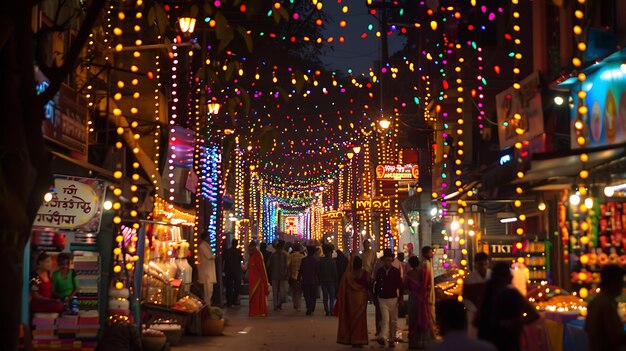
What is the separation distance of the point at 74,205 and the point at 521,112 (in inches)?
373

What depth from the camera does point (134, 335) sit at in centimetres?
1478

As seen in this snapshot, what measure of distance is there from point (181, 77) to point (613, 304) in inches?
897

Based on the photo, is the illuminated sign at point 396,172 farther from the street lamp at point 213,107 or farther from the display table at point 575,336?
the display table at point 575,336

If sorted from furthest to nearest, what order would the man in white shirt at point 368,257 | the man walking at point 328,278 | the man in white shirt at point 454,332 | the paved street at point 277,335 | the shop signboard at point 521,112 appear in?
the man walking at point 328,278 → the man in white shirt at point 368,257 → the shop signboard at point 521,112 → the paved street at point 277,335 → the man in white shirt at point 454,332

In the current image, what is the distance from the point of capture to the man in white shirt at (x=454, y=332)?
645cm

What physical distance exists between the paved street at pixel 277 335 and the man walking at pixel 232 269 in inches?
109

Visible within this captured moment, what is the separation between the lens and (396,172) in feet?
124

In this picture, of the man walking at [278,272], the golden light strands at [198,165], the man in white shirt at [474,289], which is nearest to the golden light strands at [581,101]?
the man in white shirt at [474,289]

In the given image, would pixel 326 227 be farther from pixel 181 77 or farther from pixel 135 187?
pixel 135 187

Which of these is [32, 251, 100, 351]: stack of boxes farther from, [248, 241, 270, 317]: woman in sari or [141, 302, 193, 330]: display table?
[248, 241, 270, 317]: woman in sari

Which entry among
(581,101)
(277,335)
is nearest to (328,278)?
(277,335)

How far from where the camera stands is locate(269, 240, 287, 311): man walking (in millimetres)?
29500

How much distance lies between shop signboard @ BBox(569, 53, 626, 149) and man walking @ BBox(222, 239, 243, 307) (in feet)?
50.1

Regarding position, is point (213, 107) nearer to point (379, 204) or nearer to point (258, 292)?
point (258, 292)
